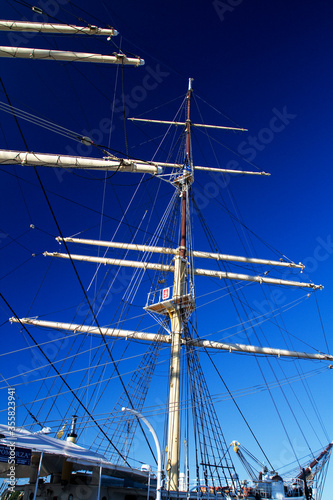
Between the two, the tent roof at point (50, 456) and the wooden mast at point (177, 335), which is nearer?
the tent roof at point (50, 456)

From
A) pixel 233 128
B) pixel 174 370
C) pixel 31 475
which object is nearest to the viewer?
pixel 31 475

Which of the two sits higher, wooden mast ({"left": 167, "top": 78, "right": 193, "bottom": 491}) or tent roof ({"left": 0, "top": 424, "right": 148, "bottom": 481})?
wooden mast ({"left": 167, "top": 78, "right": 193, "bottom": 491})

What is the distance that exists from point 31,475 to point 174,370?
8.78 m

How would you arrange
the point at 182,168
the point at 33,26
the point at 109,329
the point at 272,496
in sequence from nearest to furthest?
the point at 33,26 → the point at 272,496 → the point at 109,329 → the point at 182,168

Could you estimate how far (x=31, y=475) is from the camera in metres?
10.1

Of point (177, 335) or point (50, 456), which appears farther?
point (177, 335)

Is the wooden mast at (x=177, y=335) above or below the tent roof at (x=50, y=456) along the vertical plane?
above

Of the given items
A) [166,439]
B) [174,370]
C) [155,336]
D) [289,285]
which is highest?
[289,285]

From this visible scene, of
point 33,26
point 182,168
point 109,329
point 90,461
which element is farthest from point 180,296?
point 33,26

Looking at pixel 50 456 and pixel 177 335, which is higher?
pixel 177 335

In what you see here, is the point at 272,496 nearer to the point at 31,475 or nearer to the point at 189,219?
the point at 31,475

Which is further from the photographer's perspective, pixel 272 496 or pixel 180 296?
pixel 180 296

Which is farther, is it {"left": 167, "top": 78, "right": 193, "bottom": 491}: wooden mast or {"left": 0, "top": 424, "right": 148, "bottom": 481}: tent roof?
Answer: {"left": 167, "top": 78, "right": 193, "bottom": 491}: wooden mast

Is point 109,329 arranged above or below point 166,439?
above
